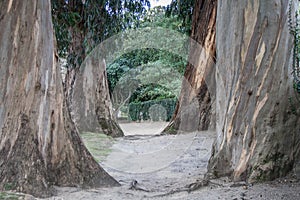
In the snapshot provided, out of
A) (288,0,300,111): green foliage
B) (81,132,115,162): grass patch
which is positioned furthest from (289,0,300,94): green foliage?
(81,132,115,162): grass patch

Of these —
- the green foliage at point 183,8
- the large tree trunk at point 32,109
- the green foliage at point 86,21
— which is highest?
the green foliage at point 183,8

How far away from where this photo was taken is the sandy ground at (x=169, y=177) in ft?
9.31

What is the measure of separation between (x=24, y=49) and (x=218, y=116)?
2.13 metres

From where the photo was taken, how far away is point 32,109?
336 cm

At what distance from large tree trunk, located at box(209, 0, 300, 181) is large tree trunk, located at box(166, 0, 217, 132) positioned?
16.9ft

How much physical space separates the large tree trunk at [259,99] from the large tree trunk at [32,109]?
5.19 ft

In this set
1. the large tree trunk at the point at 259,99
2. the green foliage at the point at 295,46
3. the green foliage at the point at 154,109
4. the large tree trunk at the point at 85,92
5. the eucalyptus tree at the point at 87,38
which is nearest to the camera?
the large tree trunk at the point at 259,99

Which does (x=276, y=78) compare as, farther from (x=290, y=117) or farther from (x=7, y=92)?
(x=7, y=92)

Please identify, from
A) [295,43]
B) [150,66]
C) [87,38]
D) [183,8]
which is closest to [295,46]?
[295,43]

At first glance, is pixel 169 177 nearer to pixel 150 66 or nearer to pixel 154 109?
pixel 150 66

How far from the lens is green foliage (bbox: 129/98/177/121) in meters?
19.1

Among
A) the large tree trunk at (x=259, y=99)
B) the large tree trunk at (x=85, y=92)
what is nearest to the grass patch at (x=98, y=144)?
the large tree trunk at (x=85, y=92)

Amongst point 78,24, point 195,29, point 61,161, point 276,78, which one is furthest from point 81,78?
point 276,78

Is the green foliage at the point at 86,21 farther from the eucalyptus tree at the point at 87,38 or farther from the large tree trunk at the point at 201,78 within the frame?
the large tree trunk at the point at 201,78
